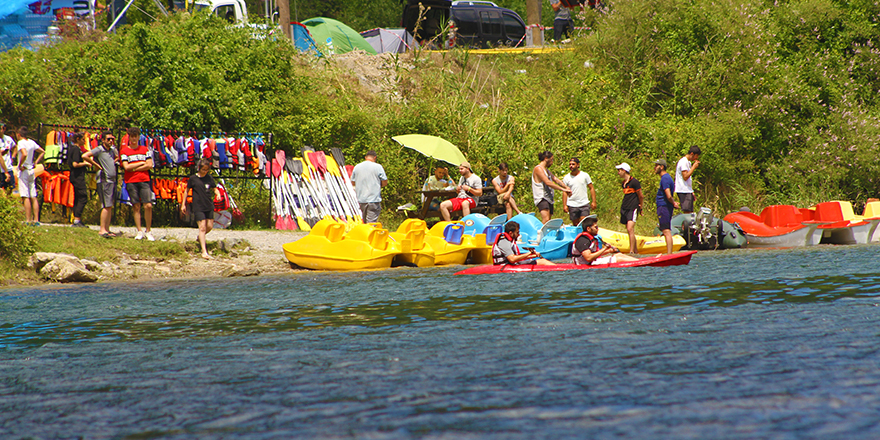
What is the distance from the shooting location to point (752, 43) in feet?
65.7

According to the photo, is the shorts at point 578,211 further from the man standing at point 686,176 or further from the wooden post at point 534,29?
the wooden post at point 534,29

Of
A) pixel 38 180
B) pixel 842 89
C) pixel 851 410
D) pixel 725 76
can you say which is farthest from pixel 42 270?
pixel 842 89

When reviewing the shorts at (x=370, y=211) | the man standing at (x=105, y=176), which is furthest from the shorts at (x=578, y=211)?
the man standing at (x=105, y=176)

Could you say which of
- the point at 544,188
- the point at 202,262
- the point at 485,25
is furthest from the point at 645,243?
the point at 485,25

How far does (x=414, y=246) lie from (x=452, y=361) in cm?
643

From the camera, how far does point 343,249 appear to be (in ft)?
38.1

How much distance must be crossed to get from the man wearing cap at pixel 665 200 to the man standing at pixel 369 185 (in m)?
4.69

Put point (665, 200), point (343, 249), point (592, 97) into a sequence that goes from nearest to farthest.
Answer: point (343, 249)
point (665, 200)
point (592, 97)

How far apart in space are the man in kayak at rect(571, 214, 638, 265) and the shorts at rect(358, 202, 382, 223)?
4437mm

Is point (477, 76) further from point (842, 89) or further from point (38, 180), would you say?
point (38, 180)

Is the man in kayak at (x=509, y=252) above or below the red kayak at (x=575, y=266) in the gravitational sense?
above

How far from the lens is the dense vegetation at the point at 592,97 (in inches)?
661

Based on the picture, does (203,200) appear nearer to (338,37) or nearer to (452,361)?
(452,361)

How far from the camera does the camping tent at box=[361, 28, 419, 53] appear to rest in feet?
89.9
